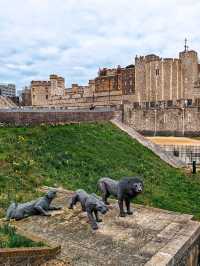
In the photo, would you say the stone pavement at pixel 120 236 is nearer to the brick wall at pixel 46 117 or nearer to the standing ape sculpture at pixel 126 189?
the standing ape sculpture at pixel 126 189

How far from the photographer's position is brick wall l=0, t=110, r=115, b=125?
20750 millimetres

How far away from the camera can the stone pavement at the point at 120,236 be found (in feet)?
25.4

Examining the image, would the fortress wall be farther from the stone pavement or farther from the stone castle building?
the stone pavement

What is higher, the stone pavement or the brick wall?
the brick wall

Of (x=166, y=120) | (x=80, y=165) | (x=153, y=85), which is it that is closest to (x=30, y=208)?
(x=80, y=165)

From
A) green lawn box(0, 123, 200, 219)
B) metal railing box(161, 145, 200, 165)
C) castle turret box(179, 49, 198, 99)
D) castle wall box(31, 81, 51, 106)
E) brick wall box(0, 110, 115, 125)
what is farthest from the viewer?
castle wall box(31, 81, 51, 106)

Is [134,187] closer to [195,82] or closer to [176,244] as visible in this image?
[176,244]

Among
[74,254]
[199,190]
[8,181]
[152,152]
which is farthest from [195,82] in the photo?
[74,254]

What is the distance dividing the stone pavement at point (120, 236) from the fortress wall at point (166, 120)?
117ft

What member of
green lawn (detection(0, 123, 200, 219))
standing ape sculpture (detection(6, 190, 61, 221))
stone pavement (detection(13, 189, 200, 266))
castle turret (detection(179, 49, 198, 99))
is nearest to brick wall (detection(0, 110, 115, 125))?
green lawn (detection(0, 123, 200, 219))

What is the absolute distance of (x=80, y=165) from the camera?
1675 cm

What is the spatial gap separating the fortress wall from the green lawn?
74.3 ft

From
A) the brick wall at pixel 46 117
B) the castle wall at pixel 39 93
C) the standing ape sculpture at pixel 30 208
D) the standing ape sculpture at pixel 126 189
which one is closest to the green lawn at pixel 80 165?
the brick wall at pixel 46 117

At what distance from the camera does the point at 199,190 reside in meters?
17.3
